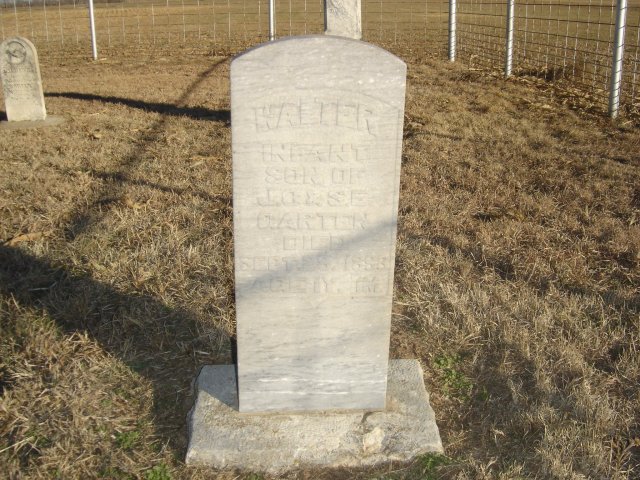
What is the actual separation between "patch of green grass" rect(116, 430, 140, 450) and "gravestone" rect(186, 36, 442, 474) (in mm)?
235

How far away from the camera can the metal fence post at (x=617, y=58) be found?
7963 mm

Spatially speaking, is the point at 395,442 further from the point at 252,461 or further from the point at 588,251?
the point at 588,251

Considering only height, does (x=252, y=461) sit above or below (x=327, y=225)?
below

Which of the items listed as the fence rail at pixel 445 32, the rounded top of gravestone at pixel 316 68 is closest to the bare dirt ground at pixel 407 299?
the rounded top of gravestone at pixel 316 68

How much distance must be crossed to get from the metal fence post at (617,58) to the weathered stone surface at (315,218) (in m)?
6.71

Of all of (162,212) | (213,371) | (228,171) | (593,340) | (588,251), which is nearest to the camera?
(213,371)

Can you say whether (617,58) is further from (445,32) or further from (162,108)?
(445,32)

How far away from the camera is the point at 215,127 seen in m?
7.91

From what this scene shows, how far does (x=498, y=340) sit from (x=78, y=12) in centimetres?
2508

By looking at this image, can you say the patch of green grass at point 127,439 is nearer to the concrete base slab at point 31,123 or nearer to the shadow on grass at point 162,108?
the shadow on grass at point 162,108

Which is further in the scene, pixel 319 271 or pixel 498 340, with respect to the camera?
pixel 498 340

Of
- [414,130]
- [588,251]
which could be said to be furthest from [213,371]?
[414,130]

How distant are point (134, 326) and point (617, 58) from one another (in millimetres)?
7076

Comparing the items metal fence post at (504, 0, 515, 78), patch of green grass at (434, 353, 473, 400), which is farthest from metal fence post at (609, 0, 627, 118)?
patch of green grass at (434, 353, 473, 400)
